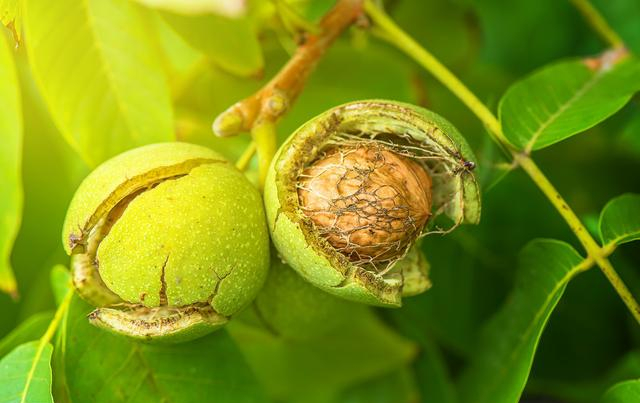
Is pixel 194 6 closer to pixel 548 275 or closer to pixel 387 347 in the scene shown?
pixel 548 275

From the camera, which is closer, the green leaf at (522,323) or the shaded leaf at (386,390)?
the green leaf at (522,323)

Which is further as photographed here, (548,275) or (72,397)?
(548,275)

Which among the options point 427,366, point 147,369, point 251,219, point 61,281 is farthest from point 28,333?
point 427,366

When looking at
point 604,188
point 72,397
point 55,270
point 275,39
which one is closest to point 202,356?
point 72,397

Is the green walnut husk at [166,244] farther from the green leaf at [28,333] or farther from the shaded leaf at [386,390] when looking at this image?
the shaded leaf at [386,390]

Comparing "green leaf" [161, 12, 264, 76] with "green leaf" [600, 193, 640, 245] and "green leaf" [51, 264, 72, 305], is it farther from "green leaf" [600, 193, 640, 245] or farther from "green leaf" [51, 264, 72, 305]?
"green leaf" [600, 193, 640, 245]

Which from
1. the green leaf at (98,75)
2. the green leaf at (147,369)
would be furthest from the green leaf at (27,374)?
the green leaf at (98,75)

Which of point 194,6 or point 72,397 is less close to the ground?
point 194,6

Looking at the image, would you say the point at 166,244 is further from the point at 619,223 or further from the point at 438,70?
the point at 619,223
